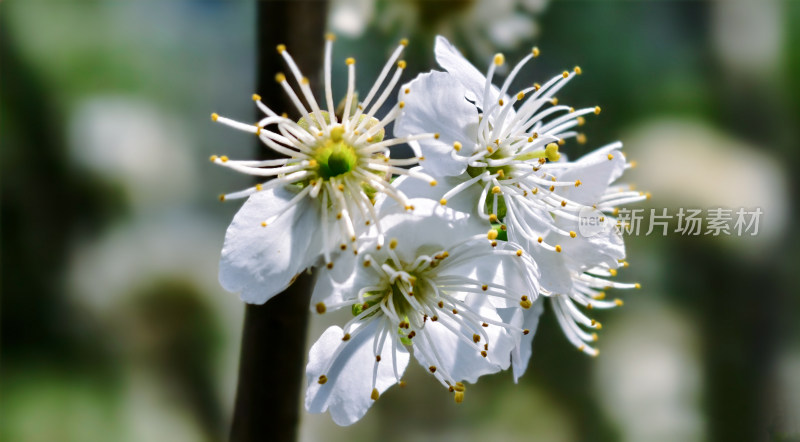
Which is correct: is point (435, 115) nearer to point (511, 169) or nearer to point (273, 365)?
point (511, 169)

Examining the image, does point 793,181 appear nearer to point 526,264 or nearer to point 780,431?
point 780,431

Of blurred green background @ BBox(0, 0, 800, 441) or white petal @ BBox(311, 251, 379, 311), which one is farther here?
blurred green background @ BBox(0, 0, 800, 441)

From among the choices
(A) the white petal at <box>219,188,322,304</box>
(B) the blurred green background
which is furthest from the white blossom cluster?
(B) the blurred green background

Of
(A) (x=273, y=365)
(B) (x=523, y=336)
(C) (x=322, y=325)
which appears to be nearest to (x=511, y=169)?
(B) (x=523, y=336)

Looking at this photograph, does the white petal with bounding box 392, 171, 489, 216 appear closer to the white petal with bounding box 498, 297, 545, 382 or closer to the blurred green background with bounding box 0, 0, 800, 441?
the white petal with bounding box 498, 297, 545, 382

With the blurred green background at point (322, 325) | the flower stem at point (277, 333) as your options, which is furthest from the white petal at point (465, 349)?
the blurred green background at point (322, 325)

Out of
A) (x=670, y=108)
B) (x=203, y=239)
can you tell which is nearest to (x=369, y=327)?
(x=203, y=239)
